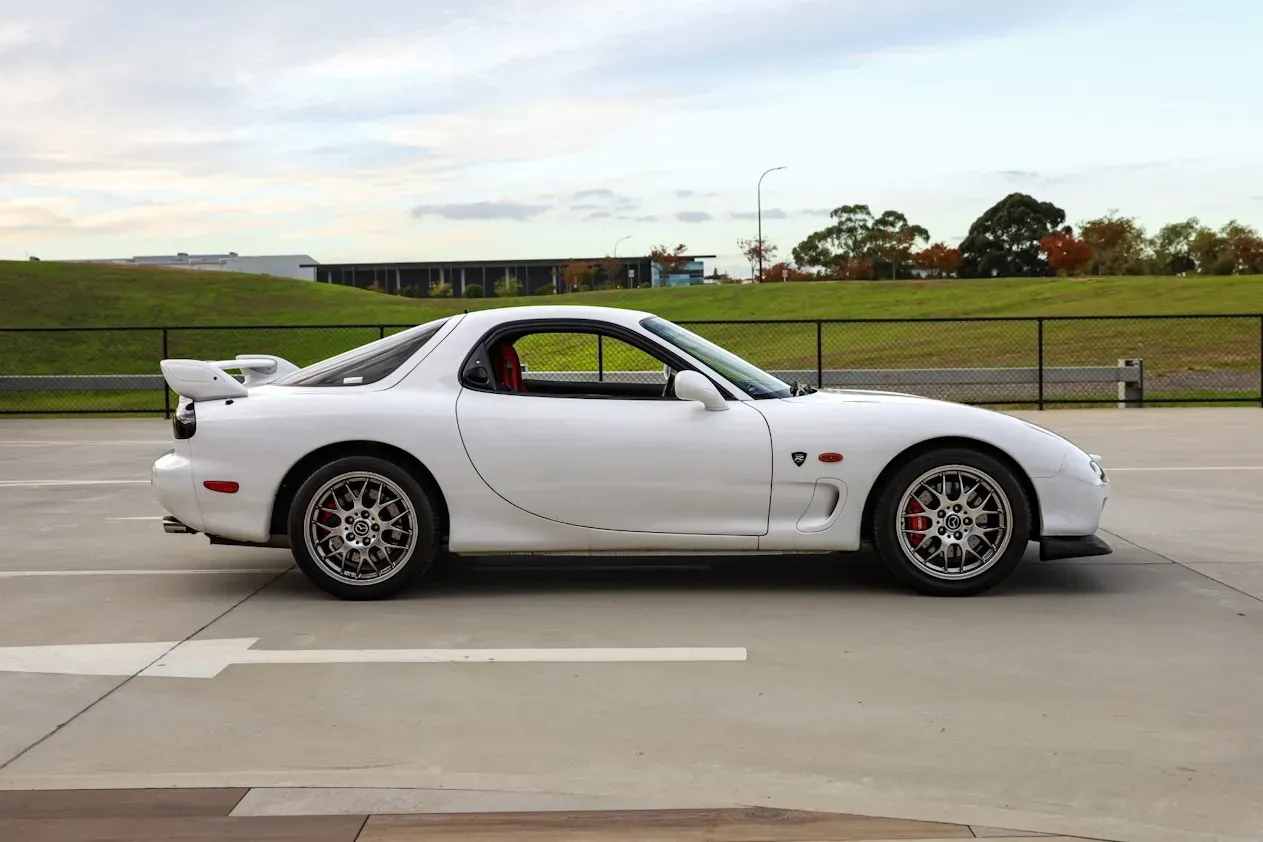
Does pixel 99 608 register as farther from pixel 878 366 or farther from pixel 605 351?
pixel 878 366

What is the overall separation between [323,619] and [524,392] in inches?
59.1


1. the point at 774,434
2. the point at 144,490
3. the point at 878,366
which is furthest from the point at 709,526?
the point at 878,366

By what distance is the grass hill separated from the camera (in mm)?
52625

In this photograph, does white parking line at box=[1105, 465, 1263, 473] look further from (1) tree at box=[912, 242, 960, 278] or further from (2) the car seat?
(1) tree at box=[912, 242, 960, 278]

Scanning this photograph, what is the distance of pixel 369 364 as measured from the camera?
6848 millimetres

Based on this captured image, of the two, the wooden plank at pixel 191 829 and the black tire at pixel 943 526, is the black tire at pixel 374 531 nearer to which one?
the black tire at pixel 943 526

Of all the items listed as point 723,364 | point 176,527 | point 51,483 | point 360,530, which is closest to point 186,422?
point 176,527

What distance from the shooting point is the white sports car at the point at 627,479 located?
6477mm

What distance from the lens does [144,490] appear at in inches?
438

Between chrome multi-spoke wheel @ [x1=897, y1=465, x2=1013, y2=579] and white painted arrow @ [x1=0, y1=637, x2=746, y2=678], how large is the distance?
1393mm

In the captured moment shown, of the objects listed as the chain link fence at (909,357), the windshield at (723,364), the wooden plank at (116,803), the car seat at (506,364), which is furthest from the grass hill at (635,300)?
the wooden plank at (116,803)

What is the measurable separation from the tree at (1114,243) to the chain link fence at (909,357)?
3501cm

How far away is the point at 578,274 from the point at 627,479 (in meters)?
78.8

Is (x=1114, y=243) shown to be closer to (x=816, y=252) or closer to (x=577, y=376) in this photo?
(x=816, y=252)
